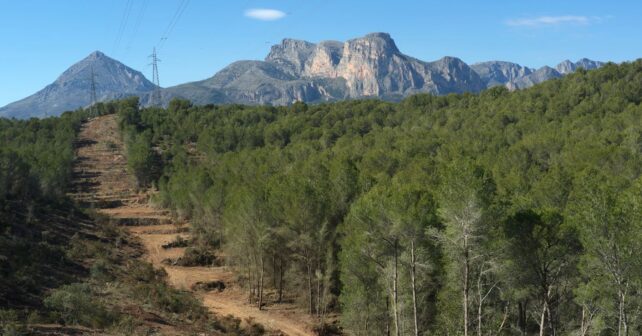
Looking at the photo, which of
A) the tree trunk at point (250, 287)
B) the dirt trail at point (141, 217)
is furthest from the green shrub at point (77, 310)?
the tree trunk at point (250, 287)

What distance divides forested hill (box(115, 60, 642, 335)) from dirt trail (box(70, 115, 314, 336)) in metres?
2.25

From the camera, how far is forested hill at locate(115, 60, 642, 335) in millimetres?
21609

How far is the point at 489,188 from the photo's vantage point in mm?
22578

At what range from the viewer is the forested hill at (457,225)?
21609mm

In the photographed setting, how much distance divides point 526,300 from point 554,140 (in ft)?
135

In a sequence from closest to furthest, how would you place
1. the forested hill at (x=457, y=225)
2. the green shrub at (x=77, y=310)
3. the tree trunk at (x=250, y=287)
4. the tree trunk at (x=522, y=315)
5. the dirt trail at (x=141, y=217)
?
1. the forested hill at (x=457, y=225)
2. the tree trunk at (x=522, y=315)
3. the green shrub at (x=77, y=310)
4. the dirt trail at (x=141, y=217)
5. the tree trunk at (x=250, y=287)

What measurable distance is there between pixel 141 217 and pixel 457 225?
6374 centimetres

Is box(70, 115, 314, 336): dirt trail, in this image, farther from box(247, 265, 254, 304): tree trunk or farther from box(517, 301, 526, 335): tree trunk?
box(517, 301, 526, 335): tree trunk

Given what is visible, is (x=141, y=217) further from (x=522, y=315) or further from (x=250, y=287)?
(x=522, y=315)

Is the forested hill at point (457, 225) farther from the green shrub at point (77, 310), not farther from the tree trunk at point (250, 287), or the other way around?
the green shrub at point (77, 310)

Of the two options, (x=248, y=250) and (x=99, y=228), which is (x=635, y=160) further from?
(x=99, y=228)

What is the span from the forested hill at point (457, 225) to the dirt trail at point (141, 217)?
2250 mm

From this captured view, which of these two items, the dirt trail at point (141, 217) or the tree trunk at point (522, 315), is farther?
the dirt trail at point (141, 217)

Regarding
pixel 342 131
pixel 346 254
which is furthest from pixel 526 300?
pixel 342 131
